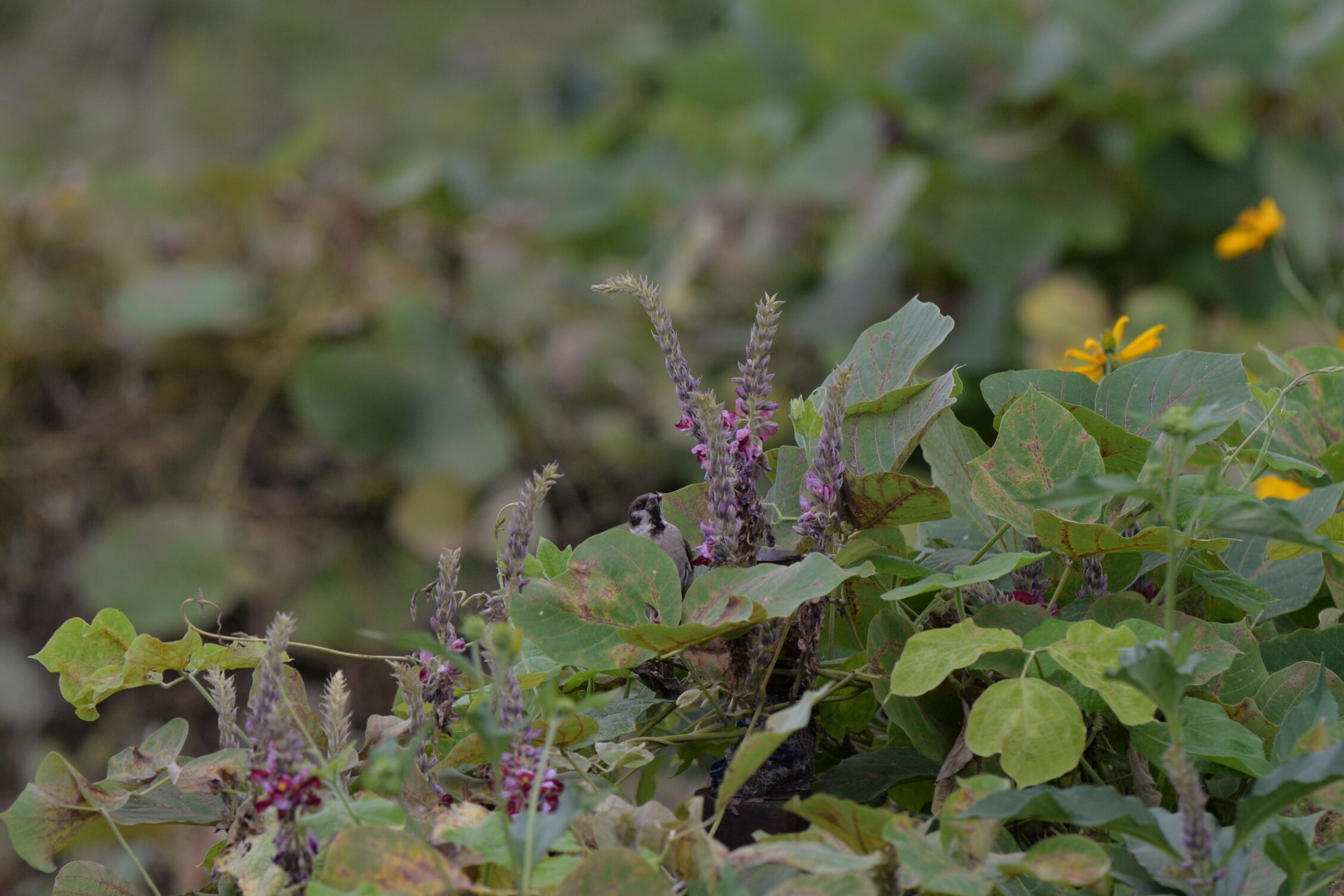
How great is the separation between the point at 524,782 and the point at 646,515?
0.44 feet

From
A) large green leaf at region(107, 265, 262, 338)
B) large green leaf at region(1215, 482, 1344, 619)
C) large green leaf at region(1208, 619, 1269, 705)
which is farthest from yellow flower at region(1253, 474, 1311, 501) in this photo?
large green leaf at region(107, 265, 262, 338)

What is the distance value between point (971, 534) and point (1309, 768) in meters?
0.22

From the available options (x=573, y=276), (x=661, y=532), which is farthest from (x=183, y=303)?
(x=661, y=532)

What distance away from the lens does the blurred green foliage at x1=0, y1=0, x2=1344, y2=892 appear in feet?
6.61

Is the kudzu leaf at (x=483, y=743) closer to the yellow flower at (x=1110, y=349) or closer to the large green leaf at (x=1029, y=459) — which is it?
the large green leaf at (x=1029, y=459)

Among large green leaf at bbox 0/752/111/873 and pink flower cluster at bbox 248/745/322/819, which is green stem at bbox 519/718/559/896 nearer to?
pink flower cluster at bbox 248/745/322/819

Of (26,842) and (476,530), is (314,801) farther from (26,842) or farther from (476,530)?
(476,530)

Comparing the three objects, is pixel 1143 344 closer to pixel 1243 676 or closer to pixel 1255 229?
pixel 1243 676

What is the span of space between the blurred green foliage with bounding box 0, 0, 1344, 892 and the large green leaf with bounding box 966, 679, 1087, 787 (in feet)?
5.06

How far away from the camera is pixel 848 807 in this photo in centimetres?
35

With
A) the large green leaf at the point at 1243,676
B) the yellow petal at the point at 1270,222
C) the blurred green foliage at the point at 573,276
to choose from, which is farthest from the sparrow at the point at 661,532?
the blurred green foliage at the point at 573,276

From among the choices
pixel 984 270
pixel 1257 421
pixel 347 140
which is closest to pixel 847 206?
pixel 984 270

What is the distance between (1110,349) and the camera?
541 mm

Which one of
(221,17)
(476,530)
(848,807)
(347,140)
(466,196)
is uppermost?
(221,17)
